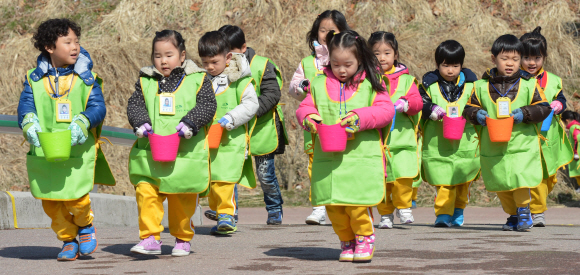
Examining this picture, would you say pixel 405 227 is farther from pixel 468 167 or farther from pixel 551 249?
pixel 551 249

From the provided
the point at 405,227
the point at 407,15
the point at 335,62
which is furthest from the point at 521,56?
the point at 407,15

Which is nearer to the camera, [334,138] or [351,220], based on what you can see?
[334,138]

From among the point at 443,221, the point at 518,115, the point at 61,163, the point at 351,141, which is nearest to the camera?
the point at 351,141

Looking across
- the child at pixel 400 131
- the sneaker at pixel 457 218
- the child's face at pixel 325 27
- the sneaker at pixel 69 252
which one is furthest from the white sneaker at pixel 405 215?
the sneaker at pixel 69 252

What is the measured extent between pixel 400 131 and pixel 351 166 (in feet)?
7.82

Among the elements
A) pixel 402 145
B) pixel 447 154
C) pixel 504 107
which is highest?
pixel 504 107

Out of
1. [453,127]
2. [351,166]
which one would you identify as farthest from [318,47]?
[351,166]

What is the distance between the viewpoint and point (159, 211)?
562cm

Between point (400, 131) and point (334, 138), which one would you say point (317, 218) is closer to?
point (400, 131)

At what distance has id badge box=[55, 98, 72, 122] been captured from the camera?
5.51 m

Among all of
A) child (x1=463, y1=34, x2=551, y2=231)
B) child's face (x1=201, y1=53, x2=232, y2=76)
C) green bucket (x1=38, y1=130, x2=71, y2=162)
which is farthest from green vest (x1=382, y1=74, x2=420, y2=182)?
green bucket (x1=38, y1=130, x2=71, y2=162)

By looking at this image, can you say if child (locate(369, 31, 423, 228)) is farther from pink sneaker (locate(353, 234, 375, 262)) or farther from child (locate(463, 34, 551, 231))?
pink sneaker (locate(353, 234, 375, 262))

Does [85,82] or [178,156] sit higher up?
[85,82]

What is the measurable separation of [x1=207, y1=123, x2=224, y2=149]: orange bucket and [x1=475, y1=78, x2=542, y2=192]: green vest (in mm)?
2502
